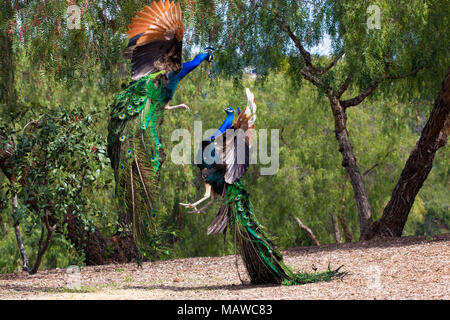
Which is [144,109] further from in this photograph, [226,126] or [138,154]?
[226,126]

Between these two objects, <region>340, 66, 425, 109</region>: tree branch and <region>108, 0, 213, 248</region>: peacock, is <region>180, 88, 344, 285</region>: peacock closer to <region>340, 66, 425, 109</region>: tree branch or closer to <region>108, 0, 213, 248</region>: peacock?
<region>108, 0, 213, 248</region>: peacock

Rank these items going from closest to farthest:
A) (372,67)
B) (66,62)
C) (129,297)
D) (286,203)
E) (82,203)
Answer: (129,297), (82,203), (66,62), (372,67), (286,203)

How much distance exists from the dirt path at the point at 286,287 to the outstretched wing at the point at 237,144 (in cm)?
105

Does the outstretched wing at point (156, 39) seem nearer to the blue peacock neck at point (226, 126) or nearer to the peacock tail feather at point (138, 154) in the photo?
the peacock tail feather at point (138, 154)

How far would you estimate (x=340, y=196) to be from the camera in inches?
555

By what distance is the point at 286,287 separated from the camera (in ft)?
17.8

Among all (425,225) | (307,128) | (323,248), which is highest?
(307,128)

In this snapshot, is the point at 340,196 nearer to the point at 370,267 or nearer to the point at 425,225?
the point at 370,267

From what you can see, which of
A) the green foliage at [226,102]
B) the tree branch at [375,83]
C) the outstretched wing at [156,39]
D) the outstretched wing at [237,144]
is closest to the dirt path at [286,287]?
the green foliage at [226,102]

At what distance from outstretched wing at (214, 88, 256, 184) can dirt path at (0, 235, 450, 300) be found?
1054 millimetres

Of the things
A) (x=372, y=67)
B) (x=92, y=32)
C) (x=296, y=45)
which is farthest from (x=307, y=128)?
(x=92, y=32)

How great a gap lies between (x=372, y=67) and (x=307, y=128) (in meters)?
5.75

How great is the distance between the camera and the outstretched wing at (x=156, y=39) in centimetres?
529

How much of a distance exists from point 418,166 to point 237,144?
446cm
